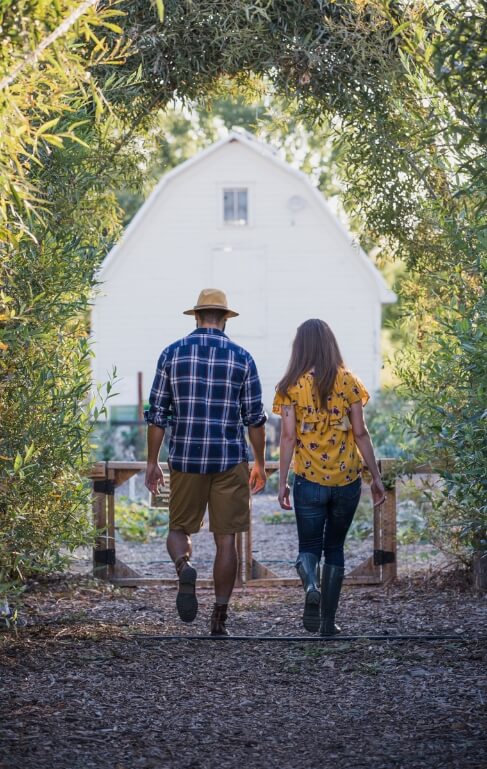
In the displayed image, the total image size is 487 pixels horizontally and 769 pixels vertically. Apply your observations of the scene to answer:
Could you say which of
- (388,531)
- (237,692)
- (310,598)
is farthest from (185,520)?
(388,531)

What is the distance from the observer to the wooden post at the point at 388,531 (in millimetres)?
7590

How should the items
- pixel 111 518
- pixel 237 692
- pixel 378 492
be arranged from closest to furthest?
1. pixel 237 692
2. pixel 378 492
3. pixel 111 518

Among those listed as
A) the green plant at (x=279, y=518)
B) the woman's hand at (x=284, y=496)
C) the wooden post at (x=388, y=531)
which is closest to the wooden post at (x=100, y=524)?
the wooden post at (x=388, y=531)

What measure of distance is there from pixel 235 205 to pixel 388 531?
1673 cm

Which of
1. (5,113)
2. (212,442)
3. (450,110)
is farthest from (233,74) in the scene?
(5,113)

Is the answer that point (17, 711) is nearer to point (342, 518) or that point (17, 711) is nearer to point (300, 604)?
point (342, 518)

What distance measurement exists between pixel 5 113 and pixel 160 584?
176 inches

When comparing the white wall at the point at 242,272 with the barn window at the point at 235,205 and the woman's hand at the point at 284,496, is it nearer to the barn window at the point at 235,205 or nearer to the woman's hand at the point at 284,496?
the barn window at the point at 235,205

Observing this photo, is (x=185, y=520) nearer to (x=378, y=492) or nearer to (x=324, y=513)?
(x=324, y=513)

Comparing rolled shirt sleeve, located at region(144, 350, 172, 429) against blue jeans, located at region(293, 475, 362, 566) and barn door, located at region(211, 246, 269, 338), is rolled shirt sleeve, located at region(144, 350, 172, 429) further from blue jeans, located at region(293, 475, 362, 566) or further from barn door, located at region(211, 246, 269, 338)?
barn door, located at region(211, 246, 269, 338)

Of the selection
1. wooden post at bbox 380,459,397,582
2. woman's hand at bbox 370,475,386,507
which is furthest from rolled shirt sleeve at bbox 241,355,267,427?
wooden post at bbox 380,459,397,582

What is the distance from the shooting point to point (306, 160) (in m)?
29.9

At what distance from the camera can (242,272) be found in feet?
77.3

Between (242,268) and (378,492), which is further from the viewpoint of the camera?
(242,268)
